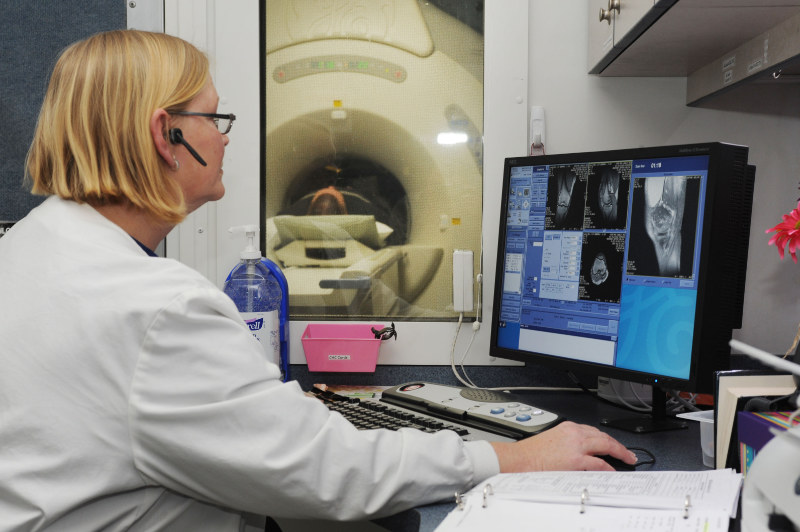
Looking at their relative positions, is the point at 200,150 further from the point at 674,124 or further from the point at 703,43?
the point at 674,124

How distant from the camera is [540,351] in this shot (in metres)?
1.42

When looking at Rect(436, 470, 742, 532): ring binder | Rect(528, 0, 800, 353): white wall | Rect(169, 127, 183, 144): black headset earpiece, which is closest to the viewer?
Rect(436, 470, 742, 532): ring binder

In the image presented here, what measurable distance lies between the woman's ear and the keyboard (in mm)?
508

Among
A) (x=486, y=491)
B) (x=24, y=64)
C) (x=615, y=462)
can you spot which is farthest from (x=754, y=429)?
(x=24, y=64)

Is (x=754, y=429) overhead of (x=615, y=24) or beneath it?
beneath

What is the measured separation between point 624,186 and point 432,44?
66 centimetres

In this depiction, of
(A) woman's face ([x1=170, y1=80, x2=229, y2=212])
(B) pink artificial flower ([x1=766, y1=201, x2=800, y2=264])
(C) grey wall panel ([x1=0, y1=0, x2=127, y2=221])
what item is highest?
(C) grey wall panel ([x1=0, y1=0, x2=127, y2=221])

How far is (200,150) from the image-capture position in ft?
3.40

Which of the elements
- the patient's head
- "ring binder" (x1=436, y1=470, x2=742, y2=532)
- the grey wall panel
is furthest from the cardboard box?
→ the grey wall panel

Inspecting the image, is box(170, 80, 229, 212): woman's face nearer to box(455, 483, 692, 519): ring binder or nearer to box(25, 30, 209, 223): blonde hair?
box(25, 30, 209, 223): blonde hair

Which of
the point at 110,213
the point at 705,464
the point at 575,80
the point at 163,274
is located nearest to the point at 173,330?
the point at 163,274

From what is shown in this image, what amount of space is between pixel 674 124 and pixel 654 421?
2.40 feet

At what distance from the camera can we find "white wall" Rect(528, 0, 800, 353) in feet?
5.31

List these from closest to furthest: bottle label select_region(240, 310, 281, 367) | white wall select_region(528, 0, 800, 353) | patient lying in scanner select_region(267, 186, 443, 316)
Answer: bottle label select_region(240, 310, 281, 367) < white wall select_region(528, 0, 800, 353) < patient lying in scanner select_region(267, 186, 443, 316)
